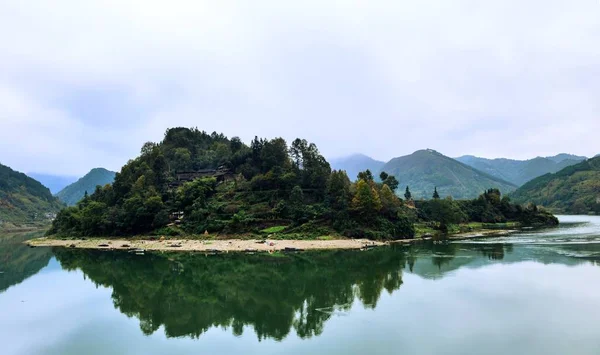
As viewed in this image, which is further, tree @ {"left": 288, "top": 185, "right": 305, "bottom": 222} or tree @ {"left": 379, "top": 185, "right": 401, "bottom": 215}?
tree @ {"left": 379, "top": 185, "right": 401, "bottom": 215}

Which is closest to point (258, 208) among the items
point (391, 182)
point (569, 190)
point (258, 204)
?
point (258, 204)

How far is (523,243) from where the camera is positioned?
48812 mm

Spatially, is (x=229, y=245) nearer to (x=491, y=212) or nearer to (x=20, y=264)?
(x=20, y=264)

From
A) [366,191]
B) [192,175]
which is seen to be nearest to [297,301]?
[366,191]

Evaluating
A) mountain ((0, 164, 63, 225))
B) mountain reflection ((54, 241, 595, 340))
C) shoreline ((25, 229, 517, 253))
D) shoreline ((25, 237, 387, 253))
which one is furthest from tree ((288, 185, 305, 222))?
mountain ((0, 164, 63, 225))

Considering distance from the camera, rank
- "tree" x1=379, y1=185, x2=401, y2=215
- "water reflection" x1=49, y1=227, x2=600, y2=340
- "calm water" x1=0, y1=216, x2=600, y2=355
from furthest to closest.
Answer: "tree" x1=379, y1=185, x2=401, y2=215, "water reflection" x1=49, y1=227, x2=600, y2=340, "calm water" x1=0, y1=216, x2=600, y2=355

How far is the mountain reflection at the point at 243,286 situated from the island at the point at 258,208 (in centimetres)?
866

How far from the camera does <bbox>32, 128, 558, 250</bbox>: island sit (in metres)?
54.4

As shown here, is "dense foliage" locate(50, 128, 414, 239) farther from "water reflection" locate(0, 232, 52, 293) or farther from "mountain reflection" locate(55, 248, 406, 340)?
"mountain reflection" locate(55, 248, 406, 340)

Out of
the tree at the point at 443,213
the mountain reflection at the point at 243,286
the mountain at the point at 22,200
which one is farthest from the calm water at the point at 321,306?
the mountain at the point at 22,200

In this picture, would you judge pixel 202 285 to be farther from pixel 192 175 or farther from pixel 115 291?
pixel 192 175

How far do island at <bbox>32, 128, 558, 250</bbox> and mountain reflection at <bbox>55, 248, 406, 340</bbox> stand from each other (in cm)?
866

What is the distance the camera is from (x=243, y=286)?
28859 millimetres

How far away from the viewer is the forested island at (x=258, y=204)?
55.1 m
